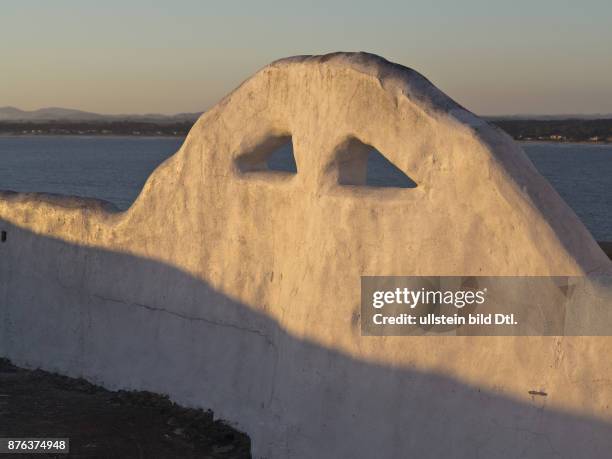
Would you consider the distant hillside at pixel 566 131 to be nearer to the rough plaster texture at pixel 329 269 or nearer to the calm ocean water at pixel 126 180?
the calm ocean water at pixel 126 180

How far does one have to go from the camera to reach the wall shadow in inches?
253

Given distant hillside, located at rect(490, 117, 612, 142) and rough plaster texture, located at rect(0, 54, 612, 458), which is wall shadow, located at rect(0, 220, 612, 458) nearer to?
rough plaster texture, located at rect(0, 54, 612, 458)

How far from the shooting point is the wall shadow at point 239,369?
21.1 feet

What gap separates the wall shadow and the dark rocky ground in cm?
14

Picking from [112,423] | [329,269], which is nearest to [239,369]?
[112,423]

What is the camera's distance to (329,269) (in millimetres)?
7617

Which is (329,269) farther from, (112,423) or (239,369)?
(112,423)

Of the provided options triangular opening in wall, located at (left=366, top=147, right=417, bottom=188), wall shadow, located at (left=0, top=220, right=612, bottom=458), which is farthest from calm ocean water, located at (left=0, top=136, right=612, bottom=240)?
wall shadow, located at (left=0, top=220, right=612, bottom=458)

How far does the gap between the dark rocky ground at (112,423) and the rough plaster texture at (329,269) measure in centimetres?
16

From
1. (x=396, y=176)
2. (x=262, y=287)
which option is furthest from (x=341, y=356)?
(x=396, y=176)

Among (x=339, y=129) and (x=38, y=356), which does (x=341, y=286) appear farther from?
(x=38, y=356)

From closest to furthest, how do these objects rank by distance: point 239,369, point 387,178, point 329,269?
point 329,269
point 239,369
point 387,178

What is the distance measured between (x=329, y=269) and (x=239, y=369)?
1615 mm

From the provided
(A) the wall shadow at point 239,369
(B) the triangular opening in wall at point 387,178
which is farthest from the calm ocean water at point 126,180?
(A) the wall shadow at point 239,369
